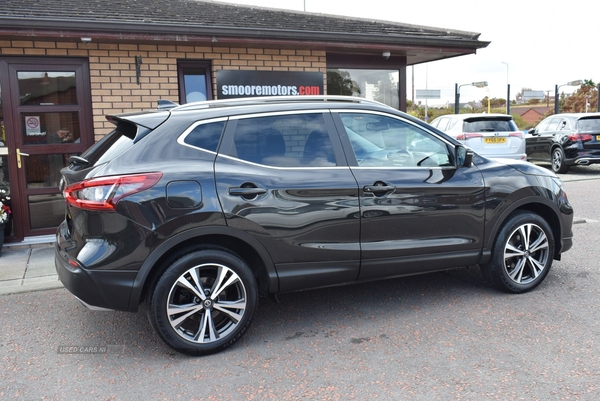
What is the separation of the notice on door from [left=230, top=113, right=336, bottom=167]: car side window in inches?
169

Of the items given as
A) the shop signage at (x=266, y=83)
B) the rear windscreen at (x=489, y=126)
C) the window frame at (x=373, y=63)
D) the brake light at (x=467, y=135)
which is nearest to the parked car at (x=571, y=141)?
the rear windscreen at (x=489, y=126)

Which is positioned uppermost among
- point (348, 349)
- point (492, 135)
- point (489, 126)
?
point (489, 126)

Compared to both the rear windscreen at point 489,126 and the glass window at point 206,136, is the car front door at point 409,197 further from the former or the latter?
the rear windscreen at point 489,126

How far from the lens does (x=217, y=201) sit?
146 inches

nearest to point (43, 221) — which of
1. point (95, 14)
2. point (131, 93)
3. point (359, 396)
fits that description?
point (131, 93)

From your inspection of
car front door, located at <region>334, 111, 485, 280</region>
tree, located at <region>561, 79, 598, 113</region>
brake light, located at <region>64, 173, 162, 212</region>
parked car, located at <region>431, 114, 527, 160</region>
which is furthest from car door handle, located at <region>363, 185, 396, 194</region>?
tree, located at <region>561, 79, 598, 113</region>

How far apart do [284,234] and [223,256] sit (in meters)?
0.46

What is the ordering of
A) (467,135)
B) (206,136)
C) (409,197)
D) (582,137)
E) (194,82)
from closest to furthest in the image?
(206,136)
(409,197)
(194,82)
(467,135)
(582,137)

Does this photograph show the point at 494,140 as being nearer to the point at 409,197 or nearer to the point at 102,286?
the point at 409,197

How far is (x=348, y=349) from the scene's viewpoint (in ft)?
12.5

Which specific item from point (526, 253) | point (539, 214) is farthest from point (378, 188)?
point (539, 214)

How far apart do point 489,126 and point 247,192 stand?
9943 mm

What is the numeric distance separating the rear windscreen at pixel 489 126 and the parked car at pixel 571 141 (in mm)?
3518

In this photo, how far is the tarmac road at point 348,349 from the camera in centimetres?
328
